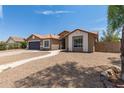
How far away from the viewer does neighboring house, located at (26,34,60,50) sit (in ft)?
90.6

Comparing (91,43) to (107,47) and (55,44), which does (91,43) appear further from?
(55,44)

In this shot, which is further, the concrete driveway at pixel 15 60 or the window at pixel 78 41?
the window at pixel 78 41

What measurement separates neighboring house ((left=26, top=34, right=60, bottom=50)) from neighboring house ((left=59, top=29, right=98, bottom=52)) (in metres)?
4.84

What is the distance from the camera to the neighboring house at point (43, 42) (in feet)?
90.6

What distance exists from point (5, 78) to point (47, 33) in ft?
72.2

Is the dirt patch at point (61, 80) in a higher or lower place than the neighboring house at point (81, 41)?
lower

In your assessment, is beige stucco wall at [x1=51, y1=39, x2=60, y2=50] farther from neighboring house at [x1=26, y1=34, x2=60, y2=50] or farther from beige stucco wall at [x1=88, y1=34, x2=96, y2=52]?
beige stucco wall at [x1=88, y1=34, x2=96, y2=52]

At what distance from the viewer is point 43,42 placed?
28.6m

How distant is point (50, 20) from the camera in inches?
822

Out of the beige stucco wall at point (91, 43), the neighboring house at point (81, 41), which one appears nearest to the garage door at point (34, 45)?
the neighboring house at point (81, 41)

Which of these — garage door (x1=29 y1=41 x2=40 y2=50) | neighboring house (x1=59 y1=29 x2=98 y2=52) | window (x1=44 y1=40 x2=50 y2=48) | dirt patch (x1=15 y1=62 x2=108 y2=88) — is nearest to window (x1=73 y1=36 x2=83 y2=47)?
neighboring house (x1=59 y1=29 x2=98 y2=52)

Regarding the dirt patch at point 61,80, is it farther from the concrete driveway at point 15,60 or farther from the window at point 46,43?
the window at point 46,43
